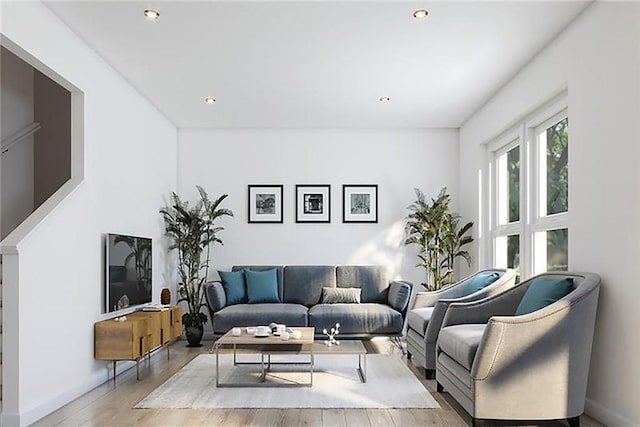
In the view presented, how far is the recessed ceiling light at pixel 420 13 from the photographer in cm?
399

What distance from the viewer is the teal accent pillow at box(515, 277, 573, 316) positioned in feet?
12.5

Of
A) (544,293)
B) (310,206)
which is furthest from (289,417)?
(310,206)

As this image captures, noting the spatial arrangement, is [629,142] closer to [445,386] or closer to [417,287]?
[445,386]

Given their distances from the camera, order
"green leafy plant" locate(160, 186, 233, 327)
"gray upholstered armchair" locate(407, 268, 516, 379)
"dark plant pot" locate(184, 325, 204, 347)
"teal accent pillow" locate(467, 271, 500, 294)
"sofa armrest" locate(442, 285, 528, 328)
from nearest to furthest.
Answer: "sofa armrest" locate(442, 285, 528, 328) → "gray upholstered armchair" locate(407, 268, 516, 379) → "teal accent pillow" locate(467, 271, 500, 294) → "dark plant pot" locate(184, 325, 204, 347) → "green leafy plant" locate(160, 186, 233, 327)

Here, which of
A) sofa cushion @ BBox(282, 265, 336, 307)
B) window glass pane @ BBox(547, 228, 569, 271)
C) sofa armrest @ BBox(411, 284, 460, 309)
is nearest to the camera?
window glass pane @ BBox(547, 228, 569, 271)

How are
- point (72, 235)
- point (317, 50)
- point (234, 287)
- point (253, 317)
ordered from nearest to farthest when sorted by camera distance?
point (72, 235) → point (317, 50) → point (253, 317) → point (234, 287)

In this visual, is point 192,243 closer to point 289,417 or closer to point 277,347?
point 277,347

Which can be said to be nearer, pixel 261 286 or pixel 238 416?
pixel 238 416

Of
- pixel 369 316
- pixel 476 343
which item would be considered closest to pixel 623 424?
pixel 476 343

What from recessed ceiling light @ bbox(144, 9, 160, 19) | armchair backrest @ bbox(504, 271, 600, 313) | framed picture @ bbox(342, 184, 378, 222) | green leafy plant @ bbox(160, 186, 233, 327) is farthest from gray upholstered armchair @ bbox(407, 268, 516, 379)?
recessed ceiling light @ bbox(144, 9, 160, 19)

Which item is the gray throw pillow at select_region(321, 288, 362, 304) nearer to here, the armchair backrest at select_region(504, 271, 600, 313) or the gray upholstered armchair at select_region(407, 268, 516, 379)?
the gray upholstered armchair at select_region(407, 268, 516, 379)

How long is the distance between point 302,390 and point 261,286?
2.70 m

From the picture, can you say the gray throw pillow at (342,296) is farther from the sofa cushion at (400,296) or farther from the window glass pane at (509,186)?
the window glass pane at (509,186)

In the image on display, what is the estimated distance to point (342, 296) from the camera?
23.7 feet
